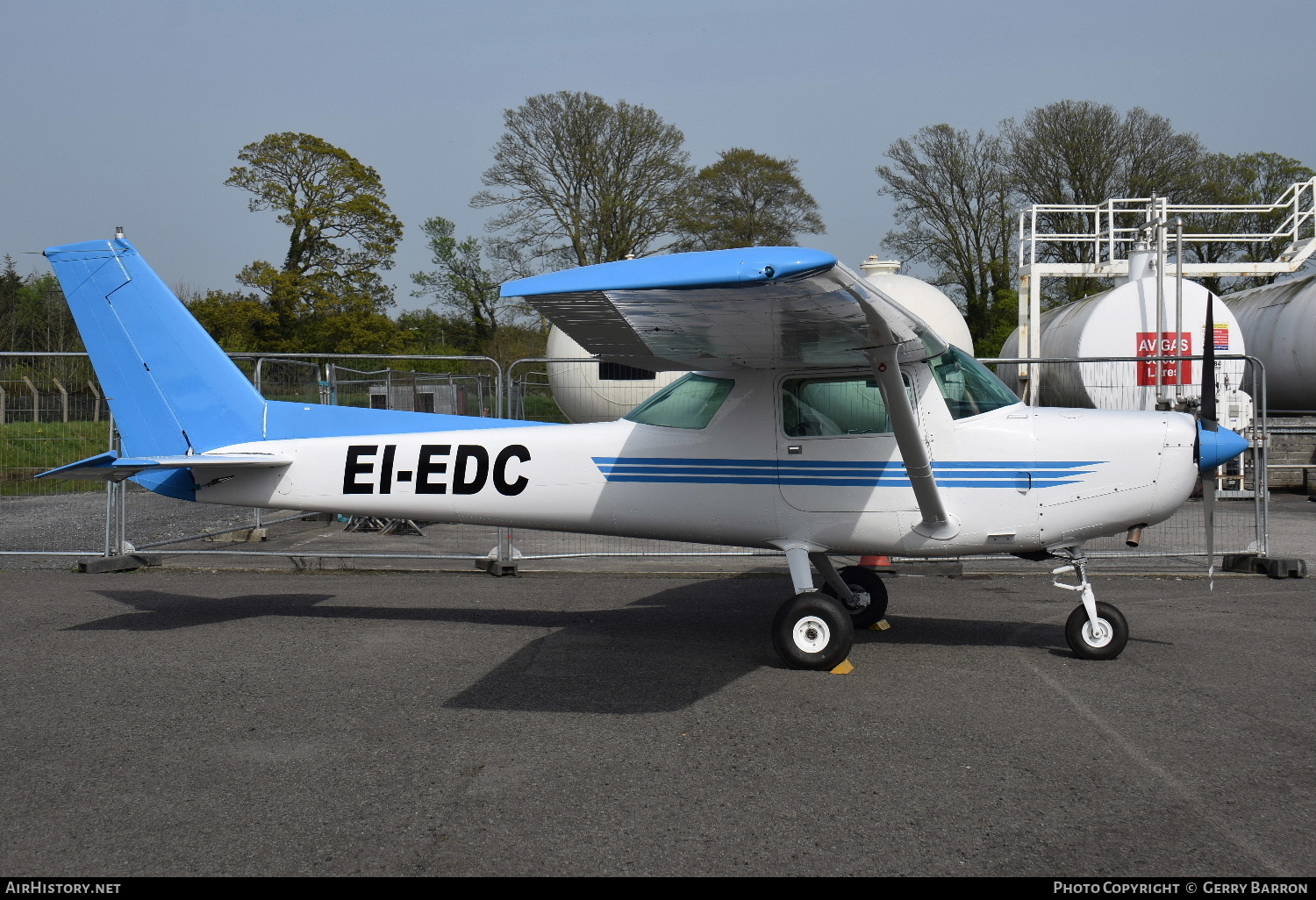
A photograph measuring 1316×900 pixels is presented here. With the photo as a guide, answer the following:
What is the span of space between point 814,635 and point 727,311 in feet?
6.41

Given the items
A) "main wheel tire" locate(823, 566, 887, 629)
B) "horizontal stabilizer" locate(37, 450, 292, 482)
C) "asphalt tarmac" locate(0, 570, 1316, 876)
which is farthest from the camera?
"main wheel tire" locate(823, 566, 887, 629)

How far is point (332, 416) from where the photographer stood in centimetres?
638

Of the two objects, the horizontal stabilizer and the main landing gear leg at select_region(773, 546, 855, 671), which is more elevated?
the horizontal stabilizer

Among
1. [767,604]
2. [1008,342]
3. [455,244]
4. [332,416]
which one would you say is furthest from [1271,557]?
[455,244]

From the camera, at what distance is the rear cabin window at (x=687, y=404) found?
5.97 metres

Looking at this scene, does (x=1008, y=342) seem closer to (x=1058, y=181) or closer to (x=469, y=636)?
(x=1058, y=181)

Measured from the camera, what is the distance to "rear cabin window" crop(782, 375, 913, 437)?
5.75m

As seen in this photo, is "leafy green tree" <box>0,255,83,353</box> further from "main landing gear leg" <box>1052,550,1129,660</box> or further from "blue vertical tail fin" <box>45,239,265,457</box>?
"main landing gear leg" <box>1052,550,1129,660</box>

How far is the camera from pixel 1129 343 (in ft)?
49.8

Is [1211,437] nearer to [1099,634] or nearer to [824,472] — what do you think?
[1099,634]

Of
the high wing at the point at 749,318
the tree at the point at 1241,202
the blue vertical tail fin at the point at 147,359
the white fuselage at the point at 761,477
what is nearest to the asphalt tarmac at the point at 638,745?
the white fuselage at the point at 761,477

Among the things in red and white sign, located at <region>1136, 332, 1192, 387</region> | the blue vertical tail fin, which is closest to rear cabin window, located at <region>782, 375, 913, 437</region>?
the blue vertical tail fin

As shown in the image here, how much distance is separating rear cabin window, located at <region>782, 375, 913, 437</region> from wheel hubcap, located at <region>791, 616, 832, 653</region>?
111cm

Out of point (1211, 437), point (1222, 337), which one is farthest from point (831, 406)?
point (1222, 337)
